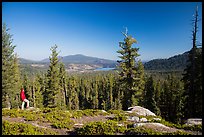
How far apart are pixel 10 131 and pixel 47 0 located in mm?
6909

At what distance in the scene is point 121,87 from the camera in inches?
1176

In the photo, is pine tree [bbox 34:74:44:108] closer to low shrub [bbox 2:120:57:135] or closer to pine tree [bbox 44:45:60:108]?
pine tree [bbox 44:45:60:108]

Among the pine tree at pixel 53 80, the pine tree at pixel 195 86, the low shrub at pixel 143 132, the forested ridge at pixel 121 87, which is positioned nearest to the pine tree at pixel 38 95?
the forested ridge at pixel 121 87

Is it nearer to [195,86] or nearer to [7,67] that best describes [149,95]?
[195,86]

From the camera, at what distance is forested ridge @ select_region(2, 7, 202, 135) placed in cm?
2595

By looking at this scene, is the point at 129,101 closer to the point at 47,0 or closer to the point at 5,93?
the point at 5,93

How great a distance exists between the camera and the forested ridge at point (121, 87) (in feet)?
85.1

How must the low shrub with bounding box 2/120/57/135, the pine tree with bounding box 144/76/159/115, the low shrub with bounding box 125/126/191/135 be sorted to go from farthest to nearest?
the pine tree with bounding box 144/76/159/115 < the low shrub with bounding box 2/120/57/135 < the low shrub with bounding box 125/126/191/135

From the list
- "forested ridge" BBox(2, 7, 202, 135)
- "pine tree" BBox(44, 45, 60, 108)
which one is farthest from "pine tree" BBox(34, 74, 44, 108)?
"pine tree" BBox(44, 45, 60, 108)

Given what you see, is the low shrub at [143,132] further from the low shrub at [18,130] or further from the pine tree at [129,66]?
the pine tree at [129,66]

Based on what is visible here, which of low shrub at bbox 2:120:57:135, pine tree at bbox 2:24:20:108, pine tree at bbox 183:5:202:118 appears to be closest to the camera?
low shrub at bbox 2:120:57:135

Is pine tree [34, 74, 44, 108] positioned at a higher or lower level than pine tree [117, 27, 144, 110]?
lower

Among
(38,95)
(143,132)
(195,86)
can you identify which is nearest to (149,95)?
(195,86)

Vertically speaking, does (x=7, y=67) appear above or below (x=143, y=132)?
above
